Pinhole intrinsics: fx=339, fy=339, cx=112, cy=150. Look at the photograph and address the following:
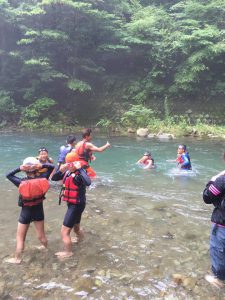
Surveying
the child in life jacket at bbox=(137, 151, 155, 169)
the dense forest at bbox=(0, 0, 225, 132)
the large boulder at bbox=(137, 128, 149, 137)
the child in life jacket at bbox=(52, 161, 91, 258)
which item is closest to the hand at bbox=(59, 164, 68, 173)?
the child in life jacket at bbox=(52, 161, 91, 258)

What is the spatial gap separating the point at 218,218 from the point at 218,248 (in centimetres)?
37

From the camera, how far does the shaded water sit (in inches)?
168

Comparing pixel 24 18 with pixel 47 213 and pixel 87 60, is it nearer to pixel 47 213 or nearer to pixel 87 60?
pixel 87 60

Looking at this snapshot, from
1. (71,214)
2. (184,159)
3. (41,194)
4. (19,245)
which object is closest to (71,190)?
(71,214)

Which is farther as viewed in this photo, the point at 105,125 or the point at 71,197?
the point at 105,125

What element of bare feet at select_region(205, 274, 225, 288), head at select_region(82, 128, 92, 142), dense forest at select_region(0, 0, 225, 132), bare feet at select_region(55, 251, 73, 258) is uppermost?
dense forest at select_region(0, 0, 225, 132)

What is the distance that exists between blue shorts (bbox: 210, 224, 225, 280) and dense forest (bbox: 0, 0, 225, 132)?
18.0m

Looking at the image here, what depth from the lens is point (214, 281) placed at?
434cm

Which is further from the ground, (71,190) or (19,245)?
(71,190)

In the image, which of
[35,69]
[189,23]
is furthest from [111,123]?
[189,23]

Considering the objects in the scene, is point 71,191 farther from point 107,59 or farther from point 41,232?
point 107,59

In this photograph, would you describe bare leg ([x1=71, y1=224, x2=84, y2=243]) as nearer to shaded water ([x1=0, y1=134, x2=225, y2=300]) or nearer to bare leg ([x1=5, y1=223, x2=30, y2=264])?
shaded water ([x1=0, y1=134, x2=225, y2=300])

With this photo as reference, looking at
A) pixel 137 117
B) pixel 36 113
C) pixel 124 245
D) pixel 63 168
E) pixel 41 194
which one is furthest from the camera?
pixel 36 113

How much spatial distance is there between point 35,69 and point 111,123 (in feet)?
22.4
